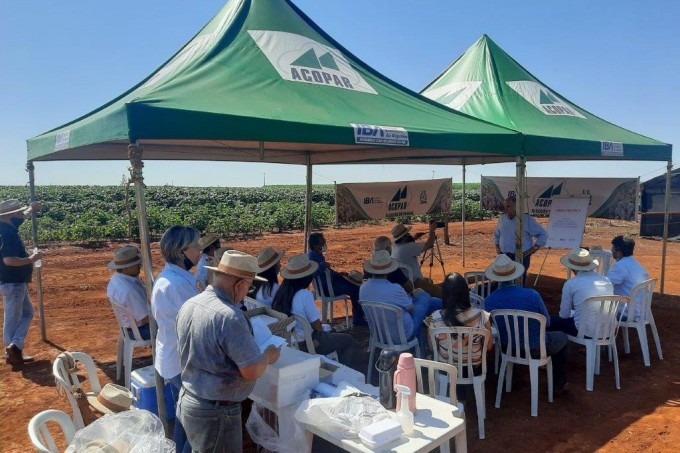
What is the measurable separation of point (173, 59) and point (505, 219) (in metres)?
5.38

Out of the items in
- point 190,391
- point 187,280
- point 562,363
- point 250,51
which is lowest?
point 562,363

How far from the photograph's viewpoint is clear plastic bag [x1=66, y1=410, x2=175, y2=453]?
210 centimetres

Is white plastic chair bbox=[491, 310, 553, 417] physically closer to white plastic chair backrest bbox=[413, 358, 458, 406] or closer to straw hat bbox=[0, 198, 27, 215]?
white plastic chair backrest bbox=[413, 358, 458, 406]

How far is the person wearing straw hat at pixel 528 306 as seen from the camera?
423cm

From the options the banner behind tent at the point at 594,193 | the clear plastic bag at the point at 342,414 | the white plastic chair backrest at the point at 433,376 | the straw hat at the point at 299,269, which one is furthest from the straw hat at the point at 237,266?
the banner behind tent at the point at 594,193

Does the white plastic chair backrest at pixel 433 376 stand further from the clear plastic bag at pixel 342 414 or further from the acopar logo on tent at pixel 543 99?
the acopar logo on tent at pixel 543 99

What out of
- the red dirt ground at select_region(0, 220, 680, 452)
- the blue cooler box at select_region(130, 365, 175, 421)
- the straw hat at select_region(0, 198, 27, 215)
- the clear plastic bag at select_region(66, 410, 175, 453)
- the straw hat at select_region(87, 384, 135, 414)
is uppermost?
the straw hat at select_region(0, 198, 27, 215)

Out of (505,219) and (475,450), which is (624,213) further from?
(475,450)

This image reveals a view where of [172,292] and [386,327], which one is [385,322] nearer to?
[386,327]

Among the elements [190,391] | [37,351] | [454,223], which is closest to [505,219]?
[190,391]

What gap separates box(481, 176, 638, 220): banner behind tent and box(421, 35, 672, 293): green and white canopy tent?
104 centimetres

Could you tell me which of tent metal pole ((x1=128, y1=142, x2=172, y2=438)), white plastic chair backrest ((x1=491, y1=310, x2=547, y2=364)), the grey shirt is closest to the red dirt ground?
white plastic chair backrest ((x1=491, y1=310, x2=547, y2=364))

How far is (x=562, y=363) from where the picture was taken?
4492 mm

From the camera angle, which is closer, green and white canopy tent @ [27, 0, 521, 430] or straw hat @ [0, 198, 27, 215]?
green and white canopy tent @ [27, 0, 521, 430]
